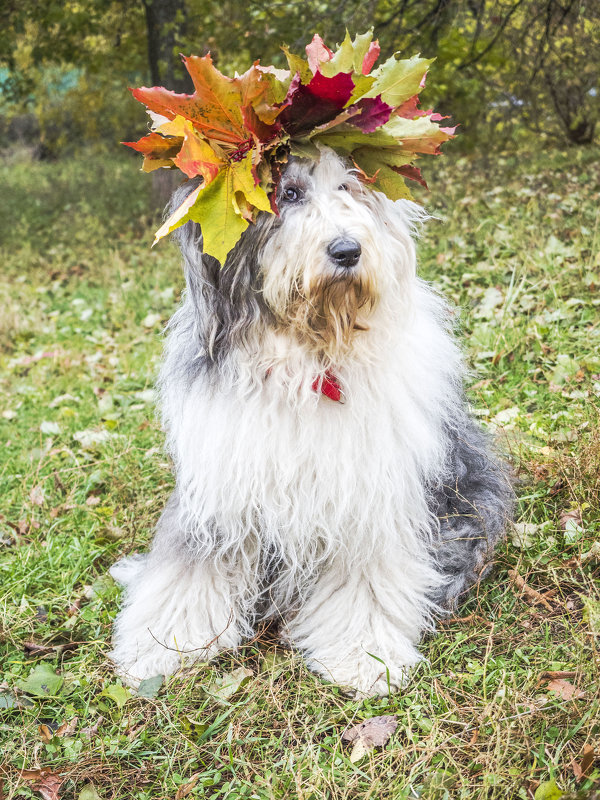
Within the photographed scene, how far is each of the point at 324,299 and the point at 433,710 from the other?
4.30ft

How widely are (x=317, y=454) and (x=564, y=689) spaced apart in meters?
1.00

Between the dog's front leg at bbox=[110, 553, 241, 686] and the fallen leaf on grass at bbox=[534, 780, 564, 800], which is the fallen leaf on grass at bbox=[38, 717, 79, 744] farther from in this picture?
the fallen leaf on grass at bbox=[534, 780, 564, 800]

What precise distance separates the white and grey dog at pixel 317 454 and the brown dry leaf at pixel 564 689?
0.52 m

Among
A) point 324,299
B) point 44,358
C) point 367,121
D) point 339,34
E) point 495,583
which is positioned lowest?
point 44,358

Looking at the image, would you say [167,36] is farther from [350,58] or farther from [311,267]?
[311,267]

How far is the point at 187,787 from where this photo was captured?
7.17ft

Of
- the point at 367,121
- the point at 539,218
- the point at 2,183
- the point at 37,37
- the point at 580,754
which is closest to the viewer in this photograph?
the point at 580,754

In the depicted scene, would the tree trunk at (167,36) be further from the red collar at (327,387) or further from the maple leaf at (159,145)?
the red collar at (327,387)

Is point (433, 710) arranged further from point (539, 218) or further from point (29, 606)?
point (539, 218)

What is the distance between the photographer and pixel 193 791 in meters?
2.18

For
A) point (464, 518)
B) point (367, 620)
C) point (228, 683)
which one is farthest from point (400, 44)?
point (228, 683)

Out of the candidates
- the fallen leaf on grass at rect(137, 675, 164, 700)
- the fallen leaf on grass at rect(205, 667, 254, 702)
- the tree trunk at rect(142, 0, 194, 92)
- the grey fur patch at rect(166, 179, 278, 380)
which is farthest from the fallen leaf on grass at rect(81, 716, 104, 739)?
the tree trunk at rect(142, 0, 194, 92)

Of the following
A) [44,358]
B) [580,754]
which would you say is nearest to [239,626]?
[580,754]

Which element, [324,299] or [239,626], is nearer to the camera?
[324,299]
